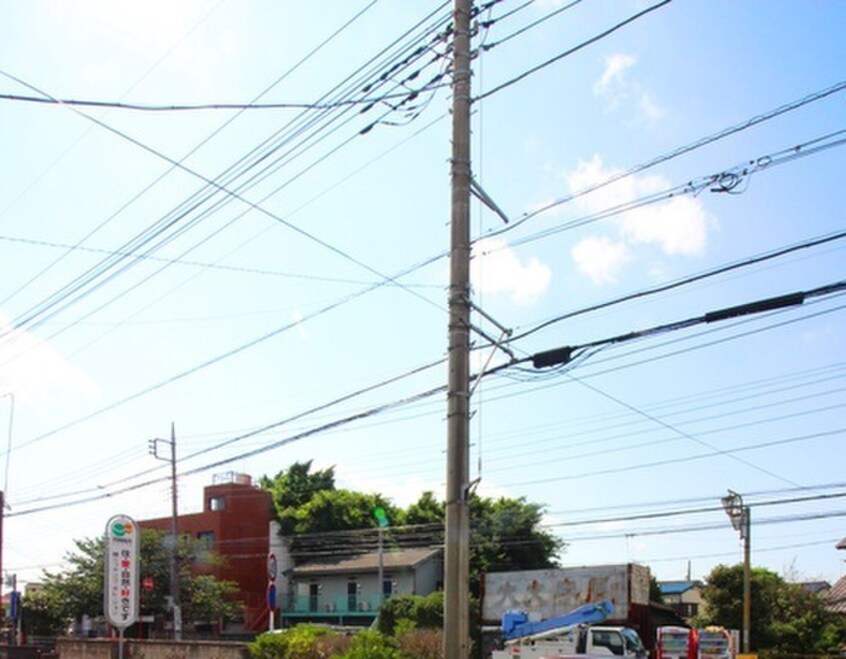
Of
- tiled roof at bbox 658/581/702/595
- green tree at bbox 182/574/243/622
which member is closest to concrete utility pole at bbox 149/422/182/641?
green tree at bbox 182/574/243/622

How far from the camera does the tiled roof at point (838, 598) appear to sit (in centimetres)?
4666

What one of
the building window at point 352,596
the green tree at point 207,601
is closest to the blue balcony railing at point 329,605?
the building window at point 352,596

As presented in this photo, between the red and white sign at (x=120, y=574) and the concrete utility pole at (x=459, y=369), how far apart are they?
37.6 feet

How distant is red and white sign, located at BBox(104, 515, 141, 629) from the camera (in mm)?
21062

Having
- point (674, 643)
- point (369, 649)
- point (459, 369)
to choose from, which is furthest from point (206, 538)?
point (459, 369)

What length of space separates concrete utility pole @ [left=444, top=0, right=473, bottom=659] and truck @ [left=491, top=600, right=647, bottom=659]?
17.5 metres

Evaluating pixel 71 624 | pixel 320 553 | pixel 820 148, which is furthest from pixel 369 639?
pixel 320 553

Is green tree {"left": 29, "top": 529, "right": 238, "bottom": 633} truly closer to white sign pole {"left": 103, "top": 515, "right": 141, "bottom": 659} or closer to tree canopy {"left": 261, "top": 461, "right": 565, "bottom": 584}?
tree canopy {"left": 261, "top": 461, "right": 565, "bottom": 584}

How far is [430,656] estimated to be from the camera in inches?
1097

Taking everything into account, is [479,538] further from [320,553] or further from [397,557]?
[320,553]

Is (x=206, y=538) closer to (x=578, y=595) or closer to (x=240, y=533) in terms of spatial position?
(x=240, y=533)

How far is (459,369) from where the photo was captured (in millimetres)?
12727

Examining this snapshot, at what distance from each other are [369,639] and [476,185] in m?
15.0

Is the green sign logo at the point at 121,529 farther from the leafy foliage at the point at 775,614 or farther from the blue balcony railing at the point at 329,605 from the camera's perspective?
the blue balcony railing at the point at 329,605
